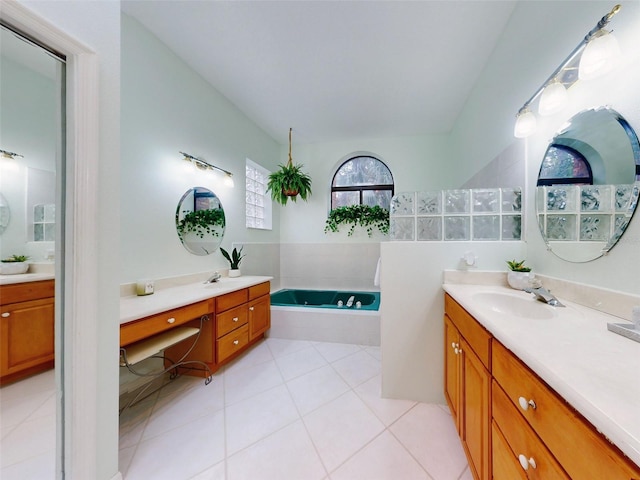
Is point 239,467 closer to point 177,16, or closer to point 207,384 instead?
point 207,384


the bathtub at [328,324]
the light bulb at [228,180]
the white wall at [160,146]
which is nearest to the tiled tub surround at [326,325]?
the bathtub at [328,324]

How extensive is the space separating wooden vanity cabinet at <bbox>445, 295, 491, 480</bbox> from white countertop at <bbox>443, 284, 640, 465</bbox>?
0.18 m

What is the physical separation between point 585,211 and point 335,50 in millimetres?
2077

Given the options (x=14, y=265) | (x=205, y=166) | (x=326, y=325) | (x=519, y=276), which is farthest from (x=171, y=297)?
(x=519, y=276)

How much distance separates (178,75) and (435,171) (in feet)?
11.3

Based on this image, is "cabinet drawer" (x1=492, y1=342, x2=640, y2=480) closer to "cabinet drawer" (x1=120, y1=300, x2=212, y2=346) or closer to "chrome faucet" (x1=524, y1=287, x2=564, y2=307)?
"chrome faucet" (x1=524, y1=287, x2=564, y2=307)

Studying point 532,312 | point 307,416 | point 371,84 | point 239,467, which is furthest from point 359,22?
point 239,467

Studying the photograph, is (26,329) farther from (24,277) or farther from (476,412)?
(476,412)

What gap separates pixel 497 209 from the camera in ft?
5.47

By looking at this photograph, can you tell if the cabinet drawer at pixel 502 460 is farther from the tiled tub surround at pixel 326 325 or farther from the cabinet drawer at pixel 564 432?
the tiled tub surround at pixel 326 325

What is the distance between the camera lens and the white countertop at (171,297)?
1397 millimetres

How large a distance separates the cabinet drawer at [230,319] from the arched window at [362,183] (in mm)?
2399

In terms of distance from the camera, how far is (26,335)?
0.93 meters

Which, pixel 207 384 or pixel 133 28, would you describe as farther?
pixel 207 384
